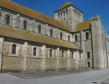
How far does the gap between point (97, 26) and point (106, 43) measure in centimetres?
916

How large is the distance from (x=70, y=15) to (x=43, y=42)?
19873 millimetres

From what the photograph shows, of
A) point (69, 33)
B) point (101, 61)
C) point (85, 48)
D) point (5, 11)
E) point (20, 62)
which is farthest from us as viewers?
point (69, 33)

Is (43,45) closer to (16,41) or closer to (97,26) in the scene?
(16,41)

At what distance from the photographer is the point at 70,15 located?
38.8m

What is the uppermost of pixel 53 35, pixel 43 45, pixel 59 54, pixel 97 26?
pixel 97 26

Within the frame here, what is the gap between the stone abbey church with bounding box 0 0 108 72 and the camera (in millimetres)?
18578

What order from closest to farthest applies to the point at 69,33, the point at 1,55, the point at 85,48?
the point at 1,55, the point at 85,48, the point at 69,33

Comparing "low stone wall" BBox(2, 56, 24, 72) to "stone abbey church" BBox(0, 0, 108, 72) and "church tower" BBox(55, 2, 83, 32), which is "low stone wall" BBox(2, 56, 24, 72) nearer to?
"stone abbey church" BBox(0, 0, 108, 72)

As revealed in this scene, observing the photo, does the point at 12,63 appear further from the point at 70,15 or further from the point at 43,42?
the point at 70,15

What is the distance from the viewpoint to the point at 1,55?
16.5 m

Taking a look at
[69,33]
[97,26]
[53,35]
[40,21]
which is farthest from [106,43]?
[40,21]

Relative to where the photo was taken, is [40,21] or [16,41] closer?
[16,41]

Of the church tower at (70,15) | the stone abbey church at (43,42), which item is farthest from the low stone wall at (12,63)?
the church tower at (70,15)

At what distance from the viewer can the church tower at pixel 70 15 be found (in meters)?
38.4
